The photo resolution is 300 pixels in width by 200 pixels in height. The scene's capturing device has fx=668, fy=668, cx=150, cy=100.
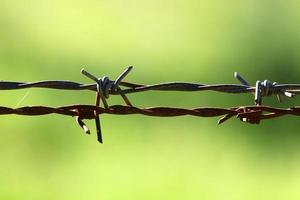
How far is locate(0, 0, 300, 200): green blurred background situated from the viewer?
313 centimetres

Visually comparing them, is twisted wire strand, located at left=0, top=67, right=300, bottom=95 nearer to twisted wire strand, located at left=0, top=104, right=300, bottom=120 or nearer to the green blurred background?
twisted wire strand, located at left=0, top=104, right=300, bottom=120

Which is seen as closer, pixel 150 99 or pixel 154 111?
pixel 154 111

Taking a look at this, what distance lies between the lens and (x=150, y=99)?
12.2 ft

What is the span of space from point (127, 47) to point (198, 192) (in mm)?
1468

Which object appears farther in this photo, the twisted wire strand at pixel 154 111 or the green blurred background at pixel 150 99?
the green blurred background at pixel 150 99

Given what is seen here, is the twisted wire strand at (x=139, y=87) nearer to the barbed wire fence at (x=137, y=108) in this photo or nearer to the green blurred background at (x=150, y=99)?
the barbed wire fence at (x=137, y=108)

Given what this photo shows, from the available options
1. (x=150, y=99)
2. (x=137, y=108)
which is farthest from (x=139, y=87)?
(x=150, y=99)

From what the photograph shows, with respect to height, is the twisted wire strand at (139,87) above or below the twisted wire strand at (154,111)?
above

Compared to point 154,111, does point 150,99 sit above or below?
below

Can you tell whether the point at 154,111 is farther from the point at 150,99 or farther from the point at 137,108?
the point at 150,99

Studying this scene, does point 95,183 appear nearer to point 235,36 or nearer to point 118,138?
point 118,138

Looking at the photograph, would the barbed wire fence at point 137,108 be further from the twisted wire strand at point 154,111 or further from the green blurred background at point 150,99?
the green blurred background at point 150,99

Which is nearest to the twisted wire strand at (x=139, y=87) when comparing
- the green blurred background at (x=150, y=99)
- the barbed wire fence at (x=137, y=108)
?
the barbed wire fence at (x=137, y=108)

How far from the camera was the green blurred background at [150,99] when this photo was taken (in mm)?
3127
